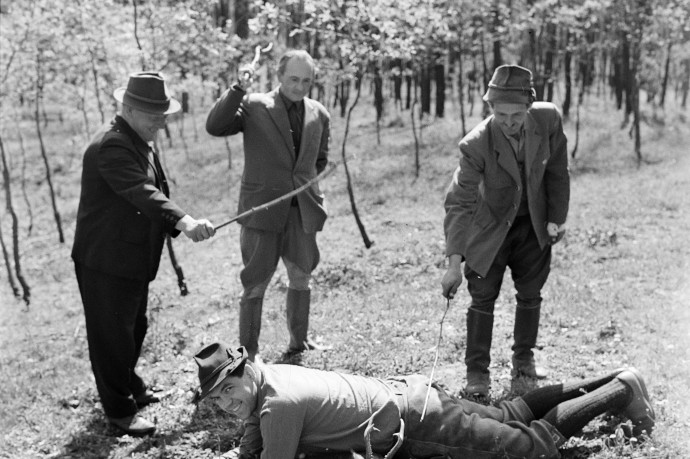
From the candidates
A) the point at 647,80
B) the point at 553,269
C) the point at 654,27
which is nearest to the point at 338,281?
the point at 553,269

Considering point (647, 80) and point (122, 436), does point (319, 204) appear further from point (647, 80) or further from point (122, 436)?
point (647, 80)

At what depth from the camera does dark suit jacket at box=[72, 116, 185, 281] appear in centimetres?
430

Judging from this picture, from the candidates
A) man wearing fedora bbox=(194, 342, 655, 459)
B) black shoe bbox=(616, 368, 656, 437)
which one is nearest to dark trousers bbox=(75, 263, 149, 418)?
man wearing fedora bbox=(194, 342, 655, 459)

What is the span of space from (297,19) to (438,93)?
7695 mm

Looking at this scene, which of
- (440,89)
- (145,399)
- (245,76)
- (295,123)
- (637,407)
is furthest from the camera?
(440,89)

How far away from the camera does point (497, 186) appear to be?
14.7 feet

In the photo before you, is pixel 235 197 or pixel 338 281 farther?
pixel 235 197

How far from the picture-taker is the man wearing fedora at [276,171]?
508 cm

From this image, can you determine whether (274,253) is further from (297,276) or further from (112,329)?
(112,329)

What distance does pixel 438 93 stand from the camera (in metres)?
23.2

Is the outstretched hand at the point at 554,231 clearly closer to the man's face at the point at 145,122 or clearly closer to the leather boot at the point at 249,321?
the leather boot at the point at 249,321

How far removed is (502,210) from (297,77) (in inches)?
68.7

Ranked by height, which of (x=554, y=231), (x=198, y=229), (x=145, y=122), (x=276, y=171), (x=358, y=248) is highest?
(x=145, y=122)

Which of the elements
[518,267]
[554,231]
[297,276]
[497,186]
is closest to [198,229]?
[297,276]
